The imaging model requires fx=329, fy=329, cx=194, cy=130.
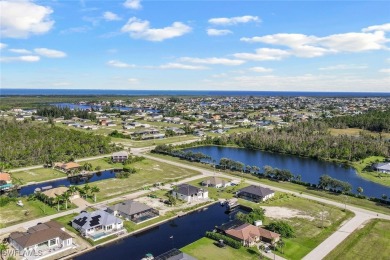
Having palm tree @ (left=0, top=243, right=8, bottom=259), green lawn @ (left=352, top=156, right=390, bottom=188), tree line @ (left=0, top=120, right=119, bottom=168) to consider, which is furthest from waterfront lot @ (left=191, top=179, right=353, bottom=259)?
tree line @ (left=0, top=120, right=119, bottom=168)

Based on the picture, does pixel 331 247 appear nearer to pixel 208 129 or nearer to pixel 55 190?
pixel 55 190

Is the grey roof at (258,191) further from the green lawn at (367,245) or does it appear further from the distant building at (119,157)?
the distant building at (119,157)

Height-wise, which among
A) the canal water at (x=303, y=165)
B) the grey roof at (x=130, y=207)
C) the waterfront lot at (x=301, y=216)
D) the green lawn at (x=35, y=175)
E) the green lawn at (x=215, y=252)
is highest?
the grey roof at (x=130, y=207)

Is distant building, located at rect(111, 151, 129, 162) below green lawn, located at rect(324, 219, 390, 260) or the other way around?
the other way around

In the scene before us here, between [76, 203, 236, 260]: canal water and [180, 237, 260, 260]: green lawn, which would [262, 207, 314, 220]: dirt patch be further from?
[180, 237, 260, 260]: green lawn

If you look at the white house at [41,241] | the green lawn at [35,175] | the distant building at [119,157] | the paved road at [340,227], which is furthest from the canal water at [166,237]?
the distant building at [119,157]

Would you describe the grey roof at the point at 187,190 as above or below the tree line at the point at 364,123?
below
